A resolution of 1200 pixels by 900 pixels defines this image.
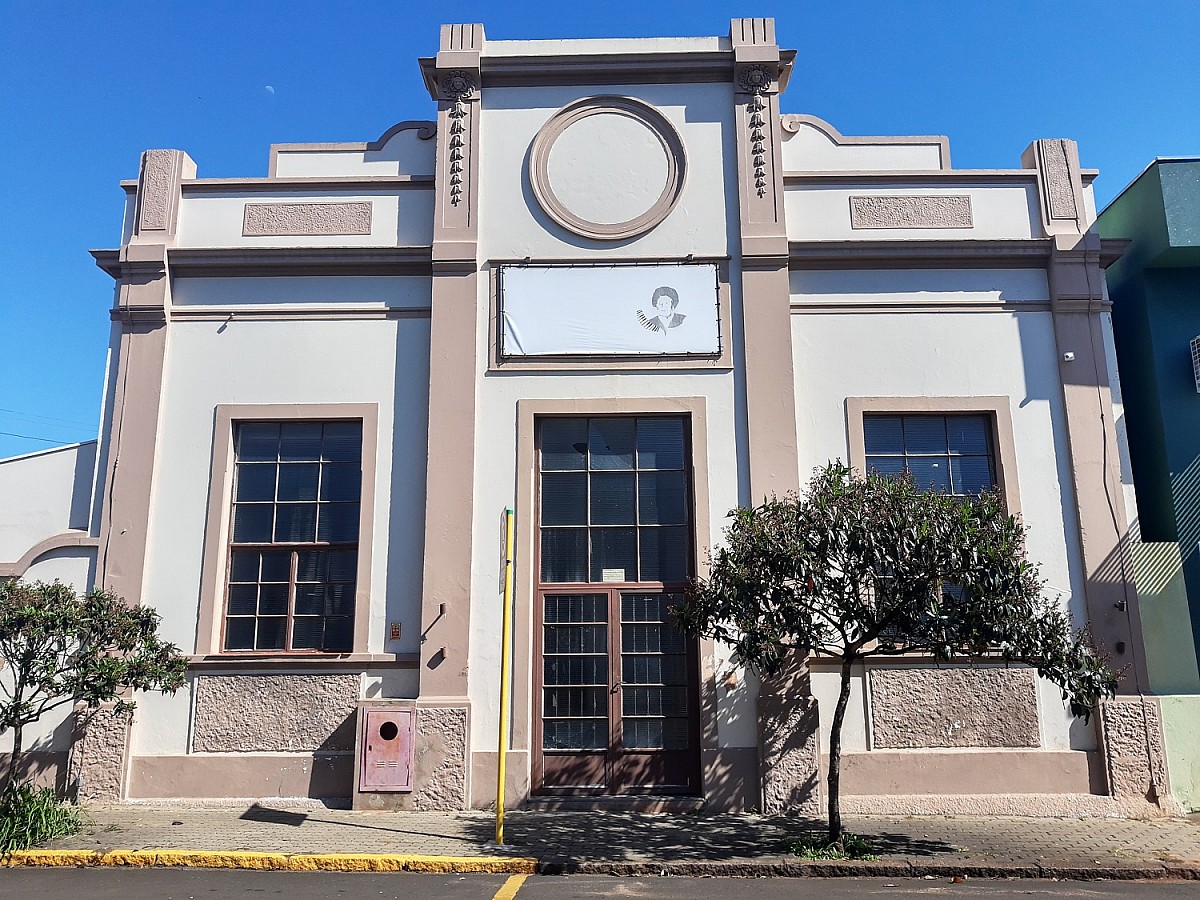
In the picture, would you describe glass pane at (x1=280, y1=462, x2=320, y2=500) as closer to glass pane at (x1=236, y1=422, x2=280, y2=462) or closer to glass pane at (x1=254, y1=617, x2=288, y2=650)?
glass pane at (x1=236, y1=422, x2=280, y2=462)

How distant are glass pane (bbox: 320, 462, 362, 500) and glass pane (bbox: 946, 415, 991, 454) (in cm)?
673

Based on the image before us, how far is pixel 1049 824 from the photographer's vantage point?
984cm

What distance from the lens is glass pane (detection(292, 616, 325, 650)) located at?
11062 millimetres

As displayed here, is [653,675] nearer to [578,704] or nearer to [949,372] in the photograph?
[578,704]

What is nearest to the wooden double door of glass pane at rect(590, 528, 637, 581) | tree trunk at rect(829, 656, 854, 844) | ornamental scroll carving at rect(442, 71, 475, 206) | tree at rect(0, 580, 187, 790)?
glass pane at rect(590, 528, 637, 581)

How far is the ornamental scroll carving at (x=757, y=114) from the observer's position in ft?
39.3

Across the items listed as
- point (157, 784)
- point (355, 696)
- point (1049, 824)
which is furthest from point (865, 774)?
point (157, 784)

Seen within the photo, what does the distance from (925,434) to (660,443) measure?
9.91 feet

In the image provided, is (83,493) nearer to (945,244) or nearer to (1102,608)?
(945,244)

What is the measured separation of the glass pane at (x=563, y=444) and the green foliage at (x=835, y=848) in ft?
15.3

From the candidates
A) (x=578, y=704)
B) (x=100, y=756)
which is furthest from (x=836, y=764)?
(x=100, y=756)

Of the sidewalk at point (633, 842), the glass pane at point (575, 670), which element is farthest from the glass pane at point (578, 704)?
the sidewalk at point (633, 842)

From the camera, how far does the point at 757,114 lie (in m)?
12.2

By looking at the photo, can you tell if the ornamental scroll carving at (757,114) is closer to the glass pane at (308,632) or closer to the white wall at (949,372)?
the white wall at (949,372)
